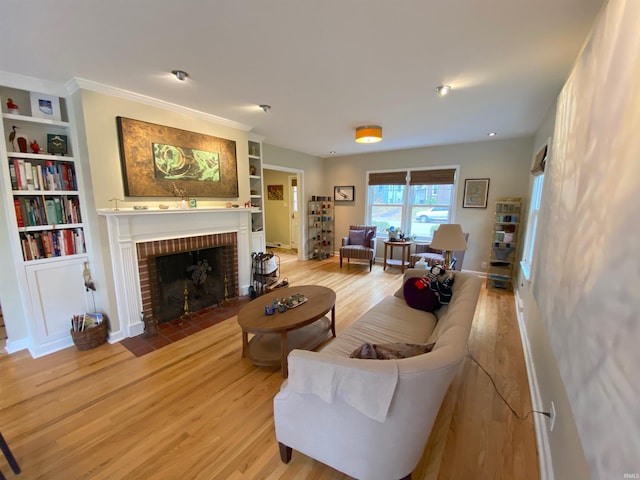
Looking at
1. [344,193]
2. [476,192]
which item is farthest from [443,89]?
[344,193]

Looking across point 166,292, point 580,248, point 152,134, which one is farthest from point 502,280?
point 152,134

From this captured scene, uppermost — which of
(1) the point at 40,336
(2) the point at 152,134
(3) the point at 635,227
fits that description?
(2) the point at 152,134

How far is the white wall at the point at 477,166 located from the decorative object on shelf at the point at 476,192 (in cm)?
7

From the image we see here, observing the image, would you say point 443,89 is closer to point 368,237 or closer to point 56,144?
point 368,237

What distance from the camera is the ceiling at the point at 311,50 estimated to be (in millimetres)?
1472

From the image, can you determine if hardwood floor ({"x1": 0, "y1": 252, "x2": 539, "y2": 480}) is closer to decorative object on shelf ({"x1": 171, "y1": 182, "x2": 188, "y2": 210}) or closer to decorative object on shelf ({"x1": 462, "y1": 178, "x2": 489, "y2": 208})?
decorative object on shelf ({"x1": 171, "y1": 182, "x2": 188, "y2": 210})

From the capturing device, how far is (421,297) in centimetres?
243

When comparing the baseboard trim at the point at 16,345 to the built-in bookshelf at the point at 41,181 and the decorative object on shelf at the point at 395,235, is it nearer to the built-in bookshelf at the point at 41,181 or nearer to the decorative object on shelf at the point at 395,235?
the built-in bookshelf at the point at 41,181

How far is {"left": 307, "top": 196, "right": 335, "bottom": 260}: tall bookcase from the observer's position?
6.25 m

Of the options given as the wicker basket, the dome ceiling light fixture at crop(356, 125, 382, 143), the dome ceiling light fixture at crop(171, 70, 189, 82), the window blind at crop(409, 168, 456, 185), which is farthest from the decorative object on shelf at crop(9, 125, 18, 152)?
the window blind at crop(409, 168, 456, 185)

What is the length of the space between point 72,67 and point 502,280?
226 inches

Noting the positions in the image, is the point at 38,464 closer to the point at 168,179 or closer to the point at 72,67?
the point at 168,179

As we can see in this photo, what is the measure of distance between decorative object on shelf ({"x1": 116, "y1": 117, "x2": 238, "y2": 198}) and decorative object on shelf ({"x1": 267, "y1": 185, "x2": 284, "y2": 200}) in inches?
137

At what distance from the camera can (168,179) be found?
2.98 metres
